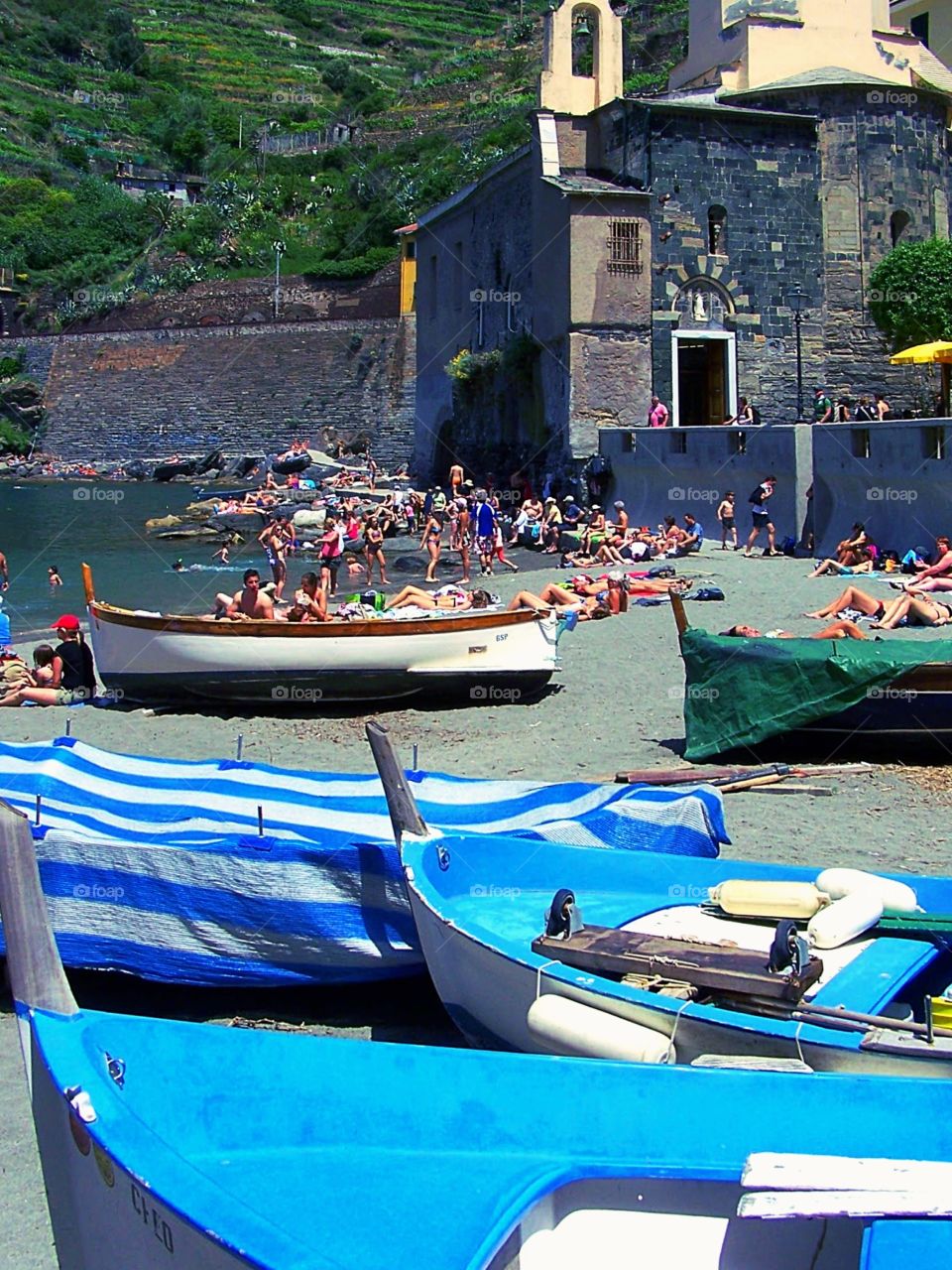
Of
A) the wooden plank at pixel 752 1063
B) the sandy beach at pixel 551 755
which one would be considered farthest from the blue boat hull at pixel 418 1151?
the sandy beach at pixel 551 755

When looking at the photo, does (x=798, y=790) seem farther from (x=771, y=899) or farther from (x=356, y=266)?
(x=356, y=266)

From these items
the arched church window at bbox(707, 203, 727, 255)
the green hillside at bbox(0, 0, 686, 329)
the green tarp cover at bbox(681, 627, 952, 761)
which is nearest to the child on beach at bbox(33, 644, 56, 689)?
the green tarp cover at bbox(681, 627, 952, 761)

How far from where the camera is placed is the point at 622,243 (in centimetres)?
2992

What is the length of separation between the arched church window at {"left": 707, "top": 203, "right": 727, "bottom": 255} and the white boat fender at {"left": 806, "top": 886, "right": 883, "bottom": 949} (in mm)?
26871

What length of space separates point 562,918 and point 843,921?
3.75 ft

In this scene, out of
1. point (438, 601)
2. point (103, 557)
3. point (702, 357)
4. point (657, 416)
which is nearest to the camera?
point (438, 601)

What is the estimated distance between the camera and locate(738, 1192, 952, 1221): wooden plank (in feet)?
11.6

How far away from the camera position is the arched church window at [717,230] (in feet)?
101

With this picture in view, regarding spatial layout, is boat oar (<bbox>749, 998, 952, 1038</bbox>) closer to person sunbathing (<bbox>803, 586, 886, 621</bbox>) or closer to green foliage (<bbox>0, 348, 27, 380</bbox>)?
person sunbathing (<bbox>803, 586, 886, 621</bbox>)

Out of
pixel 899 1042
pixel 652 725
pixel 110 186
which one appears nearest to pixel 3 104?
pixel 110 186

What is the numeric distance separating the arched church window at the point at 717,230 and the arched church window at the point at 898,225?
4.67m

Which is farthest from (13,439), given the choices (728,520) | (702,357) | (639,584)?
(639,584)

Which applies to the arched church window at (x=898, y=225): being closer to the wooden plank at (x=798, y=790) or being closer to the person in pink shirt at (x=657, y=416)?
the person in pink shirt at (x=657, y=416)

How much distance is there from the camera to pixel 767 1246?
380 cm
